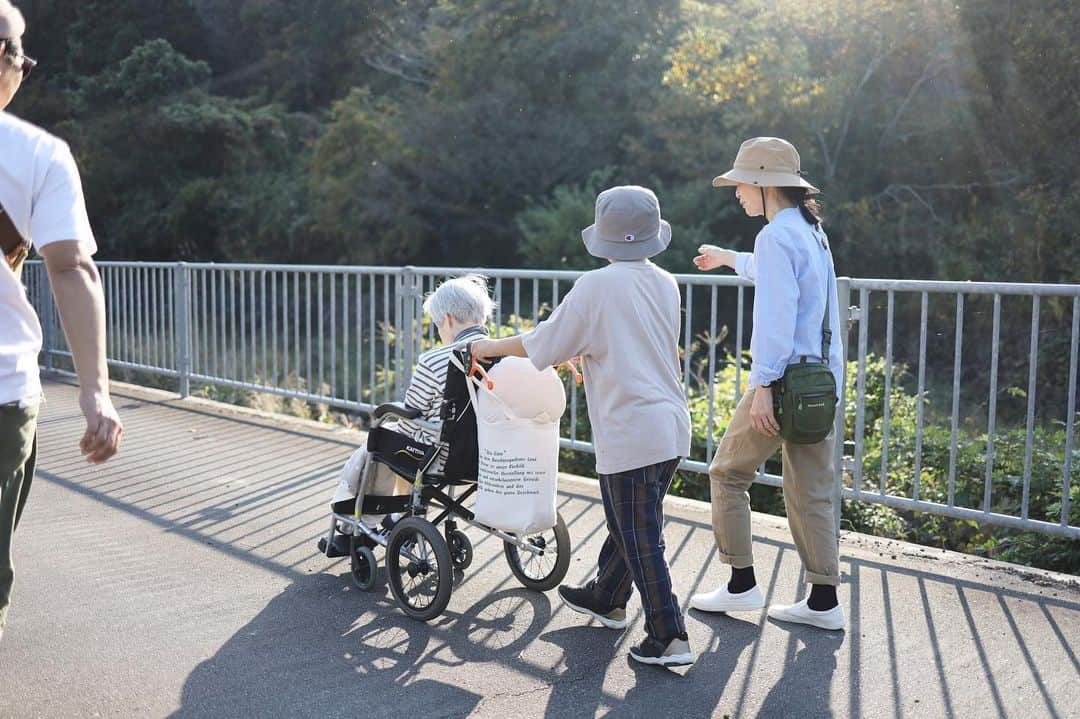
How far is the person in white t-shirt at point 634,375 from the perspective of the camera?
160 inches

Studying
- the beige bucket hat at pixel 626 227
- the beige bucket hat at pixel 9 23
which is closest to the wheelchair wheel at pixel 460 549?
the beige bucket hat at pixel 626 227

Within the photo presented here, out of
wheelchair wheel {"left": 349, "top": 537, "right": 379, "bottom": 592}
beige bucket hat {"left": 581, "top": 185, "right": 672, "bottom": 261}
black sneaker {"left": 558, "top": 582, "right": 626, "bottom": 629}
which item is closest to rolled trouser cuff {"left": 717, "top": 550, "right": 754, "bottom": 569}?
black sneaker {"left": 558, "top": 582, "right": 626, "bottom": 629}

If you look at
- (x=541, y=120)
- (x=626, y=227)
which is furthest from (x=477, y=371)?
(x=541, y=120)

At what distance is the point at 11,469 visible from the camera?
287 cm

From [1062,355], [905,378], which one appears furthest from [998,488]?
[905,378]

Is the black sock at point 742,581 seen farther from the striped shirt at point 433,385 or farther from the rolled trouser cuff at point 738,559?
the striped shirt at point 433,385

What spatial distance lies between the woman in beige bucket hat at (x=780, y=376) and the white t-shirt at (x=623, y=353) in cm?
44

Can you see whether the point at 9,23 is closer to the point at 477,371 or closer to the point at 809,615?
the point at 477,371

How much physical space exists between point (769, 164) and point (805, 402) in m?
0.96

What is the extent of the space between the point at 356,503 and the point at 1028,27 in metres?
16.3

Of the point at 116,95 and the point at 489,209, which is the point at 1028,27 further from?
the point at 116,95

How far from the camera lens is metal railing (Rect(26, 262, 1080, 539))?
5.56 metres

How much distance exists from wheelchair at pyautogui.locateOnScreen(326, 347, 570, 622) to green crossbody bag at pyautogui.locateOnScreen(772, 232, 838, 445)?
3.72 ft

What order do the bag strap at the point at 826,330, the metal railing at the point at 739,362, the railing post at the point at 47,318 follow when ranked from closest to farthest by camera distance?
1. the bag strap at the point at 826,330
2. the metal railing at the point at 739,362
3. the railing post at the point at 47,318
